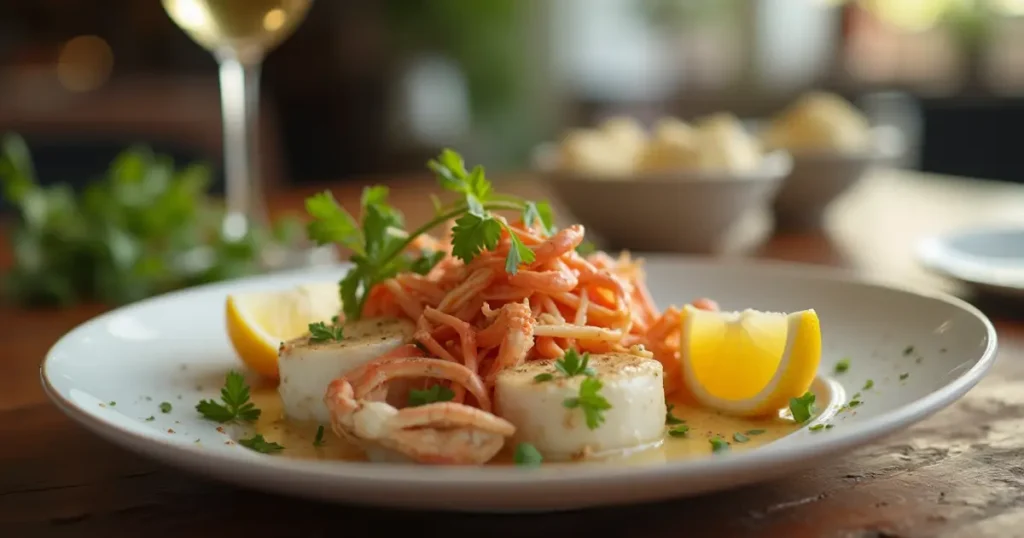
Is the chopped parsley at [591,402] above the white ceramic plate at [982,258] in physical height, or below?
above

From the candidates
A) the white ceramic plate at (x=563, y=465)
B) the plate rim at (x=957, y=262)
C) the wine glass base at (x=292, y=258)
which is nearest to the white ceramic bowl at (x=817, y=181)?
the plate rim at (x=957, y=262)

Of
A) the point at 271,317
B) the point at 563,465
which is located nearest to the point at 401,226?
the point at 271,317

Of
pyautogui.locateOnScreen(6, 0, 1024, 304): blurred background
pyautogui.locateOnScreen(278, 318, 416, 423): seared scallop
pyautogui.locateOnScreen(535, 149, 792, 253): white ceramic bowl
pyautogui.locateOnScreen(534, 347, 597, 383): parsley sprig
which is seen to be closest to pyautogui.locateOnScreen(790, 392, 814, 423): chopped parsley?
pyautogui.locateOnScreen(534, 347, 597, 383): parsley sprig

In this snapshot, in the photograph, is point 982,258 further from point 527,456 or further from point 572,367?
point 527,456

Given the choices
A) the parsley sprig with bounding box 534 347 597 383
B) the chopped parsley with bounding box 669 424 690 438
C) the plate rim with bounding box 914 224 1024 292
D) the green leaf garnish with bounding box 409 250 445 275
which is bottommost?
the chopped parsley with bounding box 669 424 690 438

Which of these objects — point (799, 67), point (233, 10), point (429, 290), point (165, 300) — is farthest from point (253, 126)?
point (799, 67)

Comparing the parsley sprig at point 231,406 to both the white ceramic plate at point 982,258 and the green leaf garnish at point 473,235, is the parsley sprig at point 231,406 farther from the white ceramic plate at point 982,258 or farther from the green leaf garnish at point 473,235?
the white ceramic plate at point 982,258

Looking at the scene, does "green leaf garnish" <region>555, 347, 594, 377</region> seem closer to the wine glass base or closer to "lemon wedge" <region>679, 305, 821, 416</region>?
"lemon wedge" <region>679, 305, 821, 416</region>

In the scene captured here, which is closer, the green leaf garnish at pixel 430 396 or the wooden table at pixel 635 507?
the wooden table at pixel 635 507
